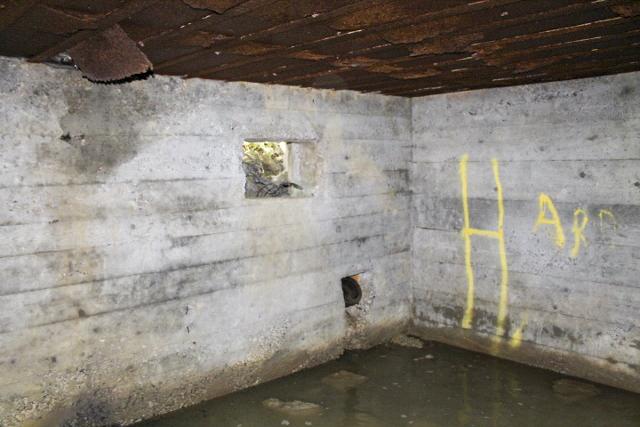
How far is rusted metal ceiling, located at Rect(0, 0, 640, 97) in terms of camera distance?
7.04 feet

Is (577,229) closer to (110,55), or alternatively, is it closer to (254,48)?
(254,48)

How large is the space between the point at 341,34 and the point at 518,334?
3512 millimetres

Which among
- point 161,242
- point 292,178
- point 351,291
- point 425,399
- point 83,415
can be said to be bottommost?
point 425,399

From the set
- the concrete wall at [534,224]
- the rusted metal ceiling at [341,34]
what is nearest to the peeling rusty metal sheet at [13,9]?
the rusted metal ceiling at [341,34]

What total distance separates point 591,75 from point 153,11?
11.6 feet

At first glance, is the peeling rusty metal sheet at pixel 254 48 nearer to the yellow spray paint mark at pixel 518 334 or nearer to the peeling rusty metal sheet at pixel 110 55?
the peeling rusty metal sheet at pixel 110 55

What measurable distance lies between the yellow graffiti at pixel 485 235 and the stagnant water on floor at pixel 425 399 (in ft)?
1.44

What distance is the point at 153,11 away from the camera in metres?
2.16

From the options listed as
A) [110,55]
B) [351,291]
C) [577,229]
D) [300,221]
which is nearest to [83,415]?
[300,221]

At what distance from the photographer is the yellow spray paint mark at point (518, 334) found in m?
4.80

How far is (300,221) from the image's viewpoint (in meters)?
4.57

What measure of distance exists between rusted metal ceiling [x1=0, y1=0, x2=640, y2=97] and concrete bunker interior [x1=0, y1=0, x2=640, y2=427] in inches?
1.6

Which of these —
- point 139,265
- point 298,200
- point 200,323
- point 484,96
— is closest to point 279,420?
point 200,323

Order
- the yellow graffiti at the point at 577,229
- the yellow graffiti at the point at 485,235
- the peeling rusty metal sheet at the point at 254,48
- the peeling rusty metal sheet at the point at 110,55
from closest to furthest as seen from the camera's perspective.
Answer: the peeling rusty metal sheet at the point at 110,55 < the peeling rusty metal sheet at the point at 254,48 < the yellow graffiti at the point at 577,229 < the yellow graffiti at the point at 485,235
